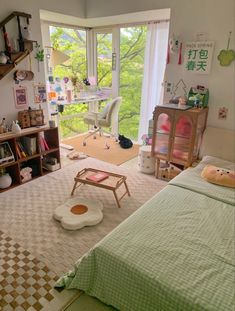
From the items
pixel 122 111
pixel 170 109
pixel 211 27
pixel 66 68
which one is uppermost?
pixel 211 27

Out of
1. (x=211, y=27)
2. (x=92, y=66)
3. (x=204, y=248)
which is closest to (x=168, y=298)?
(x=204, y=248)

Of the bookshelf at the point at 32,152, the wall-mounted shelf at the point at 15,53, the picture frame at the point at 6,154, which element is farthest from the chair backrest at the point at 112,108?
the picture frame at the point at 6,154

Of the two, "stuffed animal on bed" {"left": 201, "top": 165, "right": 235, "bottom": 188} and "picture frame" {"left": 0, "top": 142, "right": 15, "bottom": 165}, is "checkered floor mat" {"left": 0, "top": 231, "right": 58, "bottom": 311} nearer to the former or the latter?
"picture frame" {"left": 0, "top": 142, "right": 15, "bottom": 165}

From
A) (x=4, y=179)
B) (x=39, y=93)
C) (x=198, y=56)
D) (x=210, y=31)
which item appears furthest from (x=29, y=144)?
(x=210, y=31)

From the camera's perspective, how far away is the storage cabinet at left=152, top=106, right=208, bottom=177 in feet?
8.98

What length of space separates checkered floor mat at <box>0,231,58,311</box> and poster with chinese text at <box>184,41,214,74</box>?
2.61 metres

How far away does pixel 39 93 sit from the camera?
128 inches

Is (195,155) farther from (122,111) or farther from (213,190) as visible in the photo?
Answer: (122,111)

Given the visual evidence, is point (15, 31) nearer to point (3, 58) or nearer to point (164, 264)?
point (3, 58)

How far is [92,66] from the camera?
480 centimetres

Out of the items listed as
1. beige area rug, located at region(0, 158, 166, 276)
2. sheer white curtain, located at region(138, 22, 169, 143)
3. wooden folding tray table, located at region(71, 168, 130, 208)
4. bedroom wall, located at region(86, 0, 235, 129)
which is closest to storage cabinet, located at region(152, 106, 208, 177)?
bedroom wall, located at region(86, 0, 235, 129)

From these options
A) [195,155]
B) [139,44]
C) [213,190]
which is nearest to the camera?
[213,190]

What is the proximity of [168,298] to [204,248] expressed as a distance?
0.40m

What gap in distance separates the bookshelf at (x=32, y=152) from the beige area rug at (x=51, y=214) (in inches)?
5.8
